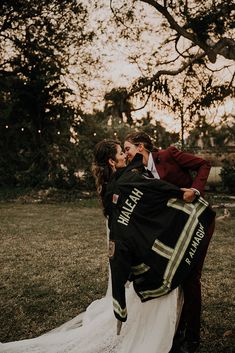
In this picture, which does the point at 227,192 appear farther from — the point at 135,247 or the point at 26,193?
the point at 135,247

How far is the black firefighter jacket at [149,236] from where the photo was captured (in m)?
2.92

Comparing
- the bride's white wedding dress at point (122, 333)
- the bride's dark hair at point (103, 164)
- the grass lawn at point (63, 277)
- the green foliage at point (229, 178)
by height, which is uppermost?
the bride's dark hair at point (103, 164)

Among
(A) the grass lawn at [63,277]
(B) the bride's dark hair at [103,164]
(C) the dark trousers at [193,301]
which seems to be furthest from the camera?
(A) the grass lawn at [63,277]

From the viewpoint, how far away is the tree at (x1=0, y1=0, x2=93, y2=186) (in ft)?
59.5

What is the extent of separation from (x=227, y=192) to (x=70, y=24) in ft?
35.8

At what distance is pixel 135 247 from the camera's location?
294 centimetres

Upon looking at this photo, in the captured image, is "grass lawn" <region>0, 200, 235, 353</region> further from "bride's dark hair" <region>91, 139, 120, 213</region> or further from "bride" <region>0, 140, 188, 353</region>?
"bride's dark hair" <region>91, 139, 120, 213</region>

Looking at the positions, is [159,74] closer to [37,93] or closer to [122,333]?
[122,333]

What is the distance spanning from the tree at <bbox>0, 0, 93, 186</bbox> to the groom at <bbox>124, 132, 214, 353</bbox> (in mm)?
14490

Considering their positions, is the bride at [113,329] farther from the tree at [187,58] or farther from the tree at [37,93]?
the tree at [37,93]

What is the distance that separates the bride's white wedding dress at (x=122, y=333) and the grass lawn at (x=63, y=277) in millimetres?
531

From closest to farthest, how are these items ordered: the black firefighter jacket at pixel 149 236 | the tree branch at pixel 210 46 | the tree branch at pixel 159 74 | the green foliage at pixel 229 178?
1. the black firefighter jacket at pixel 149 236
2. the tree branch at pixel 210 46
3. the tree branch at pixel 159 74
4. the green foliage at pixel 229 178

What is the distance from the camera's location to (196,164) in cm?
353

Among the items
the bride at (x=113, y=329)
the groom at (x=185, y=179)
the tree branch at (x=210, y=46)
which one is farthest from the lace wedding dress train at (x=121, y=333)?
the tree branch at (x=210, y=46)
